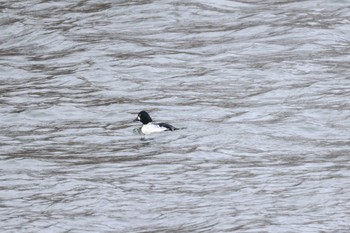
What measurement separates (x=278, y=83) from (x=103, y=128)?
3587 mm

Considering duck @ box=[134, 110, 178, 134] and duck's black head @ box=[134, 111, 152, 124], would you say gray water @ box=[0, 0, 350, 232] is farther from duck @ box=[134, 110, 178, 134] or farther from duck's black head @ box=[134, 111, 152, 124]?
duck's black head @ box=[134, 111, 152, 124]

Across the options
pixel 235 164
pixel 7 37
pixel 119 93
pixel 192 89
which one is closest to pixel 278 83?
pixel 192 89

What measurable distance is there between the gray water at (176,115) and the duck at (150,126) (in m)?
0.19

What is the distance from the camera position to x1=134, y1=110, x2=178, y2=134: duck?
55.4ft

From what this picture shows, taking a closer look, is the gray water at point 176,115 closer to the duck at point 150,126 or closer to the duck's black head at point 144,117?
the duck at point 150,126

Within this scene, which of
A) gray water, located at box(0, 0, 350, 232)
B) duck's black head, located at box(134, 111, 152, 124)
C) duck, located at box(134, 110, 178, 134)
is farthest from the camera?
duck's black head, located at box(134, 111, 152, 124)

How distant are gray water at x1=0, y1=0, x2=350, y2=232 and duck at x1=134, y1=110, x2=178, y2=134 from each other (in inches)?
7.7

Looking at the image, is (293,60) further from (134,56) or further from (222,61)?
(134,56)

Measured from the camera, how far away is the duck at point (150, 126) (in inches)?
665

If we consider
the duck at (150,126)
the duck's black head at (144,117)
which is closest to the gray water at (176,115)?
the duck at (150,126)

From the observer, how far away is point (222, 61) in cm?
2145

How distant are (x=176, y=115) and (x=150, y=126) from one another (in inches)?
47.0

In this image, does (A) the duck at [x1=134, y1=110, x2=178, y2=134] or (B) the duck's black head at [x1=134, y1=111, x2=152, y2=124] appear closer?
(A) the duck at [x1=134, y1=110, x2=178, y2=134]

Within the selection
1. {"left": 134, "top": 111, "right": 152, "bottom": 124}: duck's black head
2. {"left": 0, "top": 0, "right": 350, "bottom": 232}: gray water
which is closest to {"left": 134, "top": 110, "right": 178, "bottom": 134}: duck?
{"left": 134, "top": 111, "right": 152, "bottom": 124}: duck's black head
